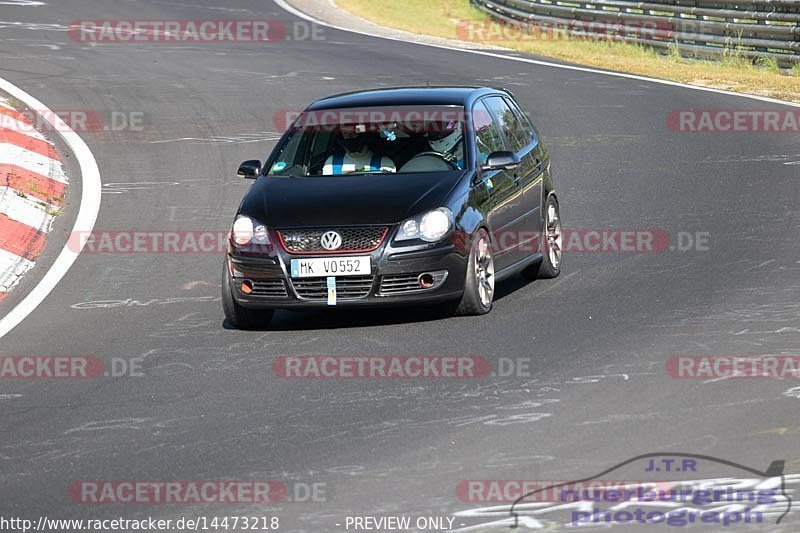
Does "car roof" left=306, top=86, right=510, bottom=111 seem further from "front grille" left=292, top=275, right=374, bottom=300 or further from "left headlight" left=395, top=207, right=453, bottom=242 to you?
"front grille" left=292, top=275, right=374, bottom=300

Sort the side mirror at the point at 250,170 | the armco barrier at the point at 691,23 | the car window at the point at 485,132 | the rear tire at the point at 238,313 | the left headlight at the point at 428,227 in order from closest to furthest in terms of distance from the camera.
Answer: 1. the left headlight at the point at 428,227
2. the rear tire at the point at 238,313
3. the side mirror at the point at 250,170
4. the car window at the point at 485,132
5. the armco barrier at the point at 691,23

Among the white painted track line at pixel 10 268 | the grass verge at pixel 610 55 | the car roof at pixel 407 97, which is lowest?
the grass verge at pixel 610 55

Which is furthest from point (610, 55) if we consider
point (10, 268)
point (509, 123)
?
point (10, 268)

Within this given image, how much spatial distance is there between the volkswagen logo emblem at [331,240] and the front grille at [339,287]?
0.22 metres

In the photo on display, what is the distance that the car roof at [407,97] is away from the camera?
11.7 metres

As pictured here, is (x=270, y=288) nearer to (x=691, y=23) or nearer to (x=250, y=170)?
(x=250, y=170)

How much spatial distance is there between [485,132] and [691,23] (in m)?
16.7

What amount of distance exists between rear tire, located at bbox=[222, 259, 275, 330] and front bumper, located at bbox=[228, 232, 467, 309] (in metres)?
0.13

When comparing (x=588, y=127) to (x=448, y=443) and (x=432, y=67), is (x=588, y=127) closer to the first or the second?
(x=432, y=67)

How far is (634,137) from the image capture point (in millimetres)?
19016

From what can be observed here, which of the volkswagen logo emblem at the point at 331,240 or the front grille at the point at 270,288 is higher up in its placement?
the volkswagen logo emblem at the point at 331,240

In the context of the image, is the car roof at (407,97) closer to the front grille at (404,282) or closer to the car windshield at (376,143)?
the car windshield at (376,143)

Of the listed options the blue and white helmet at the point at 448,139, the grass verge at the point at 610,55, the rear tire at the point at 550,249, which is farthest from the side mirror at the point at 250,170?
the grass verge at the point at 610,55

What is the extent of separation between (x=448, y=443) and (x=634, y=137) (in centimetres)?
1211
